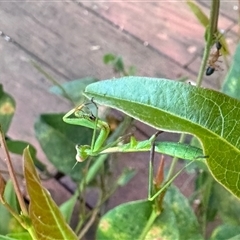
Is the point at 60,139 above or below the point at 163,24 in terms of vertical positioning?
below

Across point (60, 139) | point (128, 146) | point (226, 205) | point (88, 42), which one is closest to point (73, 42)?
point (88, 42)

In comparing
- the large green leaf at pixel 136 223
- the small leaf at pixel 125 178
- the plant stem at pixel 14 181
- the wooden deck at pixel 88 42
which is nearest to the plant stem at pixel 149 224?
the large green leaf at pixel 136 223

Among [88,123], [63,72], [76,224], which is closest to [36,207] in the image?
[88,123]

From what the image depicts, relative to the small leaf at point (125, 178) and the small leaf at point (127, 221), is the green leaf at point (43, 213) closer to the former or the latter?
the small leaf at point (127, 221)

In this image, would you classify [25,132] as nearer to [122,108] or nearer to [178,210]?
[178,210]

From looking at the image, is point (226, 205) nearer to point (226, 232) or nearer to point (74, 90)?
point (226, 232)

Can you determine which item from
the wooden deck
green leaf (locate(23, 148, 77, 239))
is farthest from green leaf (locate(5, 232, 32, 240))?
the wooden deck

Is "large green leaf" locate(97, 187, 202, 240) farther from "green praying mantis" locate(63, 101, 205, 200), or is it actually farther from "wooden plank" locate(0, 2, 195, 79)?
"wooden plank" locate(0, 2, 195, 79)
